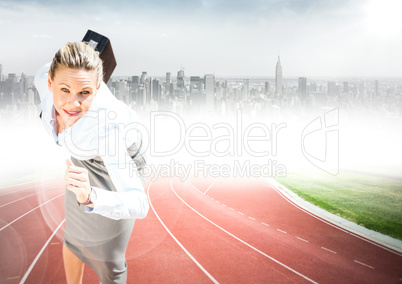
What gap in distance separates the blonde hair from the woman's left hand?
39 cm

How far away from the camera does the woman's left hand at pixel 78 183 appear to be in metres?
1.04

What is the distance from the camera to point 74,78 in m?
1.18

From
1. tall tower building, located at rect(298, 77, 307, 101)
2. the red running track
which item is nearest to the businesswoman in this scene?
the red running track

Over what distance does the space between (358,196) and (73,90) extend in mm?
12629

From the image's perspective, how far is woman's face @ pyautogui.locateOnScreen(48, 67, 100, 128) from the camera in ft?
3.89

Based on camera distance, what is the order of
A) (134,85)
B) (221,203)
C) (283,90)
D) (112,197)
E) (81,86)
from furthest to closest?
(283,90)
(134,85)
(221,203)
(81,86)
(112,197)

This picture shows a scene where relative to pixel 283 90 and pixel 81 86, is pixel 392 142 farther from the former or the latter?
pixel 81 86

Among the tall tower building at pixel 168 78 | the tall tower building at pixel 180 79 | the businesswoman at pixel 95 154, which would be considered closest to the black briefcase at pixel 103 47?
the businesswoman at pixel 95 154

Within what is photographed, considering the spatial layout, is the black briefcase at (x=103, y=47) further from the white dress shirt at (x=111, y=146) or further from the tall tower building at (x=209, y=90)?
the tall tower building at (x=209, y=90)

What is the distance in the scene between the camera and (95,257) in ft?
4.86

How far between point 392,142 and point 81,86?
1596 inches

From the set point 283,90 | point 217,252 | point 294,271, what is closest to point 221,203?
point 217,252

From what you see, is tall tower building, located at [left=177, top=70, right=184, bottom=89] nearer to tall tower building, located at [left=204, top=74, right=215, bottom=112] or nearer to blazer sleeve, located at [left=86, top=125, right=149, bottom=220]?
tall tower building, located at [left=204, top=74, right=215, bottom=112]

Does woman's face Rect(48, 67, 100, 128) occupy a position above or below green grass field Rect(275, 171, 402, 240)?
above
